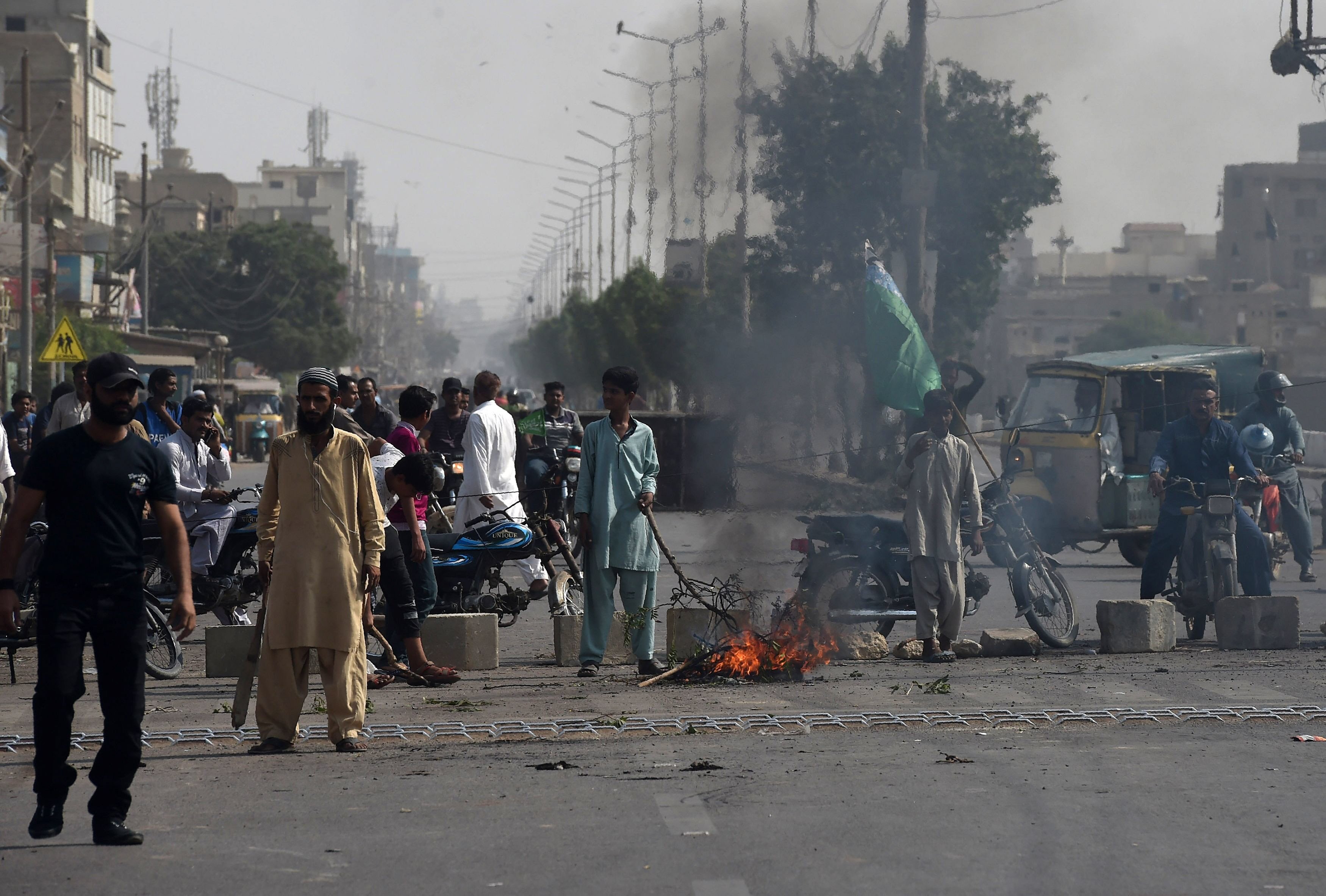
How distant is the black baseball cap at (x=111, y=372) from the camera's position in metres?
5.18

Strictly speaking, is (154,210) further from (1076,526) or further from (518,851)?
(518,851)

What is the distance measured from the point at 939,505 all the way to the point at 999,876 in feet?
16.9

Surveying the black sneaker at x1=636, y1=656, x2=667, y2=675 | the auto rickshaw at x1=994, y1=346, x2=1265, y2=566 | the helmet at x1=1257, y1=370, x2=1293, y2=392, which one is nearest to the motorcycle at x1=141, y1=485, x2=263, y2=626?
the black sneaker at x1=636, y1=656, x2=667, y2=675

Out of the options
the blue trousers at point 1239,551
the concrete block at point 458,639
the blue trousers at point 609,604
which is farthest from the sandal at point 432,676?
the blue trousers at point 1239,551

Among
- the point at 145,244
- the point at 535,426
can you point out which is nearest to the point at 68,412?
the point at 535,426

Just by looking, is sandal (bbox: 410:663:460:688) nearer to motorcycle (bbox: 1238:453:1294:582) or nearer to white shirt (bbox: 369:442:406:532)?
white shirt (bbox: 369:442:406:532)

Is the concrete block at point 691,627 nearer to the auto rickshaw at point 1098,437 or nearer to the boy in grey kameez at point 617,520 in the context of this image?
the boy in grey kameez at point 617,520

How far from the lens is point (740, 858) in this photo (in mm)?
4809

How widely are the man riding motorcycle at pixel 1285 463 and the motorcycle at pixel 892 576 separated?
15.2 ft

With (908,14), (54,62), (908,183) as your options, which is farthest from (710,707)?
(54,62)

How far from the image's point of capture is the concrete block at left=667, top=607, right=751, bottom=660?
923 centimetres

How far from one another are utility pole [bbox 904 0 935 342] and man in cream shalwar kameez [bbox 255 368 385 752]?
44.7 ft

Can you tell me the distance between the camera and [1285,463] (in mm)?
14023

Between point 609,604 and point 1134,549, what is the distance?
9.80m
